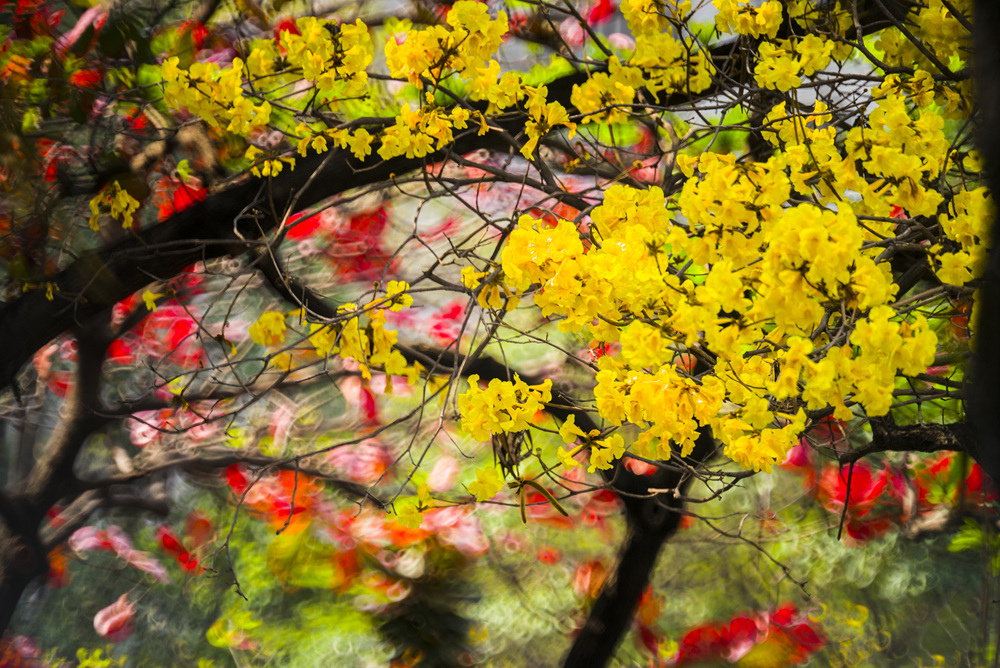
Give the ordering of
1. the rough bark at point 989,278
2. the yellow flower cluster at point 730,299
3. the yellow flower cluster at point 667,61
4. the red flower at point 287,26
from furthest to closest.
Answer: the red flower at point 287,26 < the yellow flower cluster at point 667,61 < the yellow flower cluster at point 730,299 < the rough bark at point 989,278

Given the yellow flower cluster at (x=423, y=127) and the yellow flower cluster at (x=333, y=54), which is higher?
the yellow flower cluster at (x=333, y=54)

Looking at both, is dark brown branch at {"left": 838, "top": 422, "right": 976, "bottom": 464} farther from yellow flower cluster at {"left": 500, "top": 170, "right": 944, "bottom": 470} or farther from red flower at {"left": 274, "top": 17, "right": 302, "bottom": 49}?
red flower at {"left": 274, "top": 17, "right": 302, "bottom": 49}

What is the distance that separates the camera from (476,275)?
990 mm

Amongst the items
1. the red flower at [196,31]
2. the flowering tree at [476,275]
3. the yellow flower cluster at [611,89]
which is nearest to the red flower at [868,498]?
the flowering tree at [476,275]

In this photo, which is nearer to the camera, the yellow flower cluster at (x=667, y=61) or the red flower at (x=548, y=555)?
the yellow flower cluster at (x=667, y=61)

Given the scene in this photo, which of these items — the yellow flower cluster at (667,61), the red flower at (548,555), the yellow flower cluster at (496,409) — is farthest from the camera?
the red flower at (548,555)

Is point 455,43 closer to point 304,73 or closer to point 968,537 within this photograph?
point 304,73

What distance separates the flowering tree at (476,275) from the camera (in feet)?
1.99

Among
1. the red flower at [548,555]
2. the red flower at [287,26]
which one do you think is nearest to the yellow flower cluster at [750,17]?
the red flower at [287,26]

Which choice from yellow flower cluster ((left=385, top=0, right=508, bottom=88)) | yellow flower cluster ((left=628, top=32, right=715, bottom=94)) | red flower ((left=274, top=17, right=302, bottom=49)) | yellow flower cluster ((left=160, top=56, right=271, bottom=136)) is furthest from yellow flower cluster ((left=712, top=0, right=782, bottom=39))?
red flower ((left=274, top=17, right=302, bottom=49))

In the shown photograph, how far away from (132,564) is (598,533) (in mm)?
1324

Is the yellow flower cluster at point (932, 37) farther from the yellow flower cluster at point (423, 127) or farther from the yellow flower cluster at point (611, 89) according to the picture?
the yellow flower cluster at point (423, 127)

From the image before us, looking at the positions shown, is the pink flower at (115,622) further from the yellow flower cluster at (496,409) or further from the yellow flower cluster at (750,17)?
the yellow flower cluster at (750,17)

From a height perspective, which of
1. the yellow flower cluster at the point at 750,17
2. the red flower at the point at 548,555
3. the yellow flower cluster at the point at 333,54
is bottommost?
the red flower at the point at 548,555
